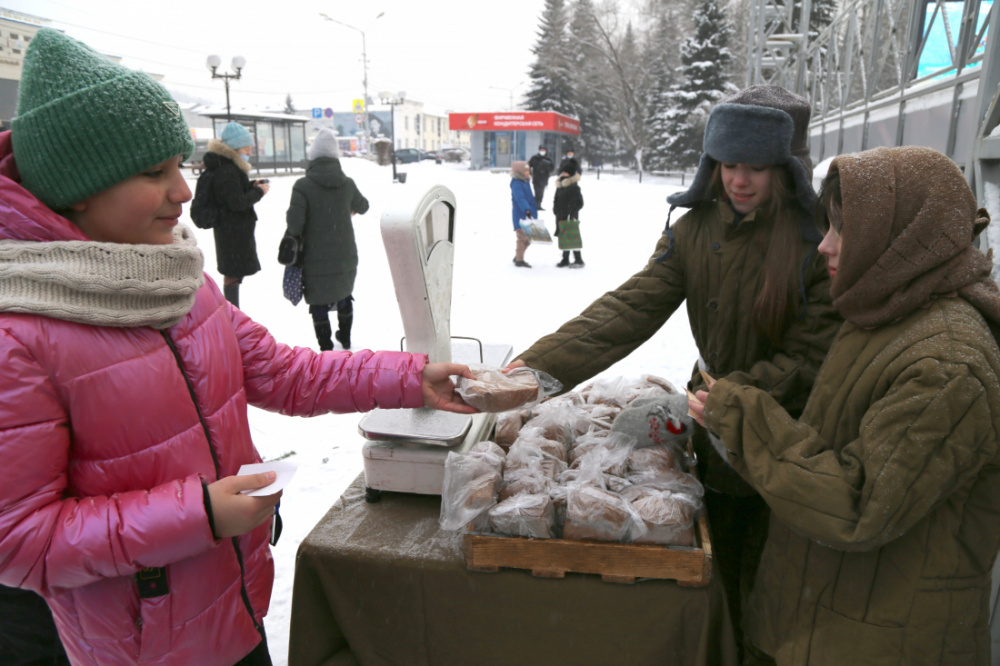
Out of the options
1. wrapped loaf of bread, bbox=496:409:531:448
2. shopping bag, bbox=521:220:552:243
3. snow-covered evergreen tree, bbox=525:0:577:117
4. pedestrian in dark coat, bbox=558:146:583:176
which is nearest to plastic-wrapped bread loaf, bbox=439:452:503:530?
wrapped loaf of bread, bbox=496:409:531:448

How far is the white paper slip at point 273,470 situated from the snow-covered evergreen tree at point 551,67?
3930 centimetres

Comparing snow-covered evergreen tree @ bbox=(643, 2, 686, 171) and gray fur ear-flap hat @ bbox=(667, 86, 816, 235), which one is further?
snow-covered evergreen tree @ bbox=(643, 2, 686, 171)

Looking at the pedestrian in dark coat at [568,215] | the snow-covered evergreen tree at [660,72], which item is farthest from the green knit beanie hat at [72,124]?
the snow-covered evergreen tree at [660,72]

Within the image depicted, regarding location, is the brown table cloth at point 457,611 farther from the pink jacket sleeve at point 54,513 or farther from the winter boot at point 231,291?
the winter boot at point 231,291

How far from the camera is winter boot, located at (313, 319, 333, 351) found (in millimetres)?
5379

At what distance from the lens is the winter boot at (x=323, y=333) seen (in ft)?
17.6

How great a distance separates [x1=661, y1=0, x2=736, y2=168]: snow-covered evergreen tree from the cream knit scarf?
99.2 feet

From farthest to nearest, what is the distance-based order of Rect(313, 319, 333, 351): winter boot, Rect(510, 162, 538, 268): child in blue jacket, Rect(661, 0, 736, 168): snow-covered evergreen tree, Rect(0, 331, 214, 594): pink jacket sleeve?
Rect(661, 0, 736, 168): snow-covered evergreen tree < Rect(510, 162, 538, 268): child in blue jacket < Rect(313, 319, 333, 351): winter boot < Rect(0, 331, 214, 594): pink jacket sleeve

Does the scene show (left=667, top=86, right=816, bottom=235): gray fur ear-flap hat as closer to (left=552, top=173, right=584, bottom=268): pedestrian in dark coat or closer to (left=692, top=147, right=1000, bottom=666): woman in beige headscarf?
(left=692, top=147, right=1000, bottom=666): woman in beige headscarf

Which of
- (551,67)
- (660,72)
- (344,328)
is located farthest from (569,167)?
(551,67)

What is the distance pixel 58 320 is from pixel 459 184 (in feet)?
81.9

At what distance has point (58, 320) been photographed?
1.11 meters

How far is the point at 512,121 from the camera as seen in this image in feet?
113

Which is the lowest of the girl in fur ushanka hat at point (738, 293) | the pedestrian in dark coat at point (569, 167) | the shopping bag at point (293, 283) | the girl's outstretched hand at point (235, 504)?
the shopping bag at point (293, 283)
